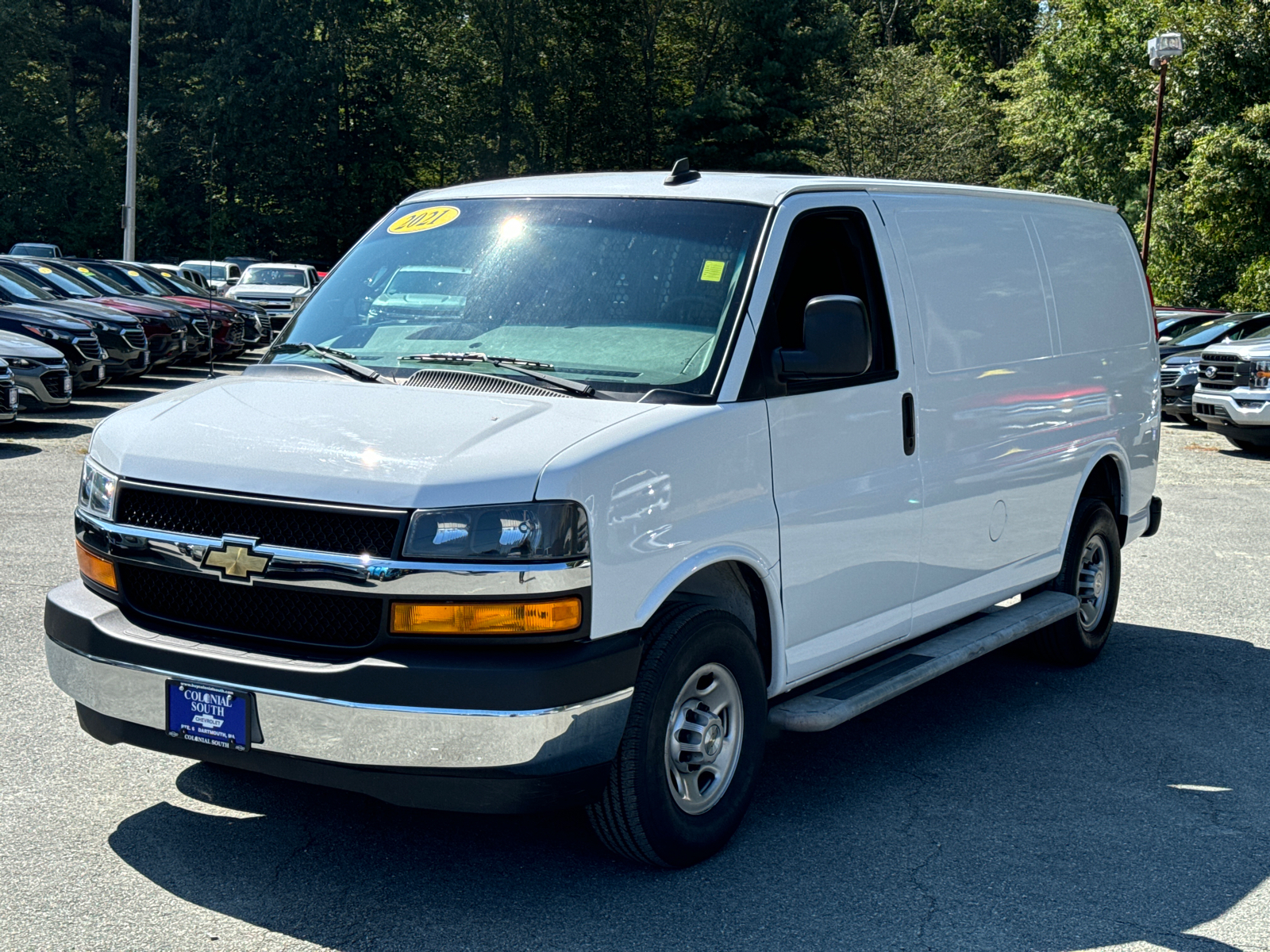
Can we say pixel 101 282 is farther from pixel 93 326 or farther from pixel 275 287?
pixel 275 287

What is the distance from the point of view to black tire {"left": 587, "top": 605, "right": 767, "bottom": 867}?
13.5 feet

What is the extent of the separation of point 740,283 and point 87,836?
2727 millimetres

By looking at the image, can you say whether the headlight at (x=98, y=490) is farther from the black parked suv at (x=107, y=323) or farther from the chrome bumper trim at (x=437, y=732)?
the black parked suv at (x=107, y=323)

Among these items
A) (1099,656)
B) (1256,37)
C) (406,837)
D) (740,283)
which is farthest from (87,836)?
(1256,37)

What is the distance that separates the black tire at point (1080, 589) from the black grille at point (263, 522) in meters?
4.22

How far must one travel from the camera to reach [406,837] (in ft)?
15.2

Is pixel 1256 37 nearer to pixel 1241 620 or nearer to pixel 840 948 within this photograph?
pixel 1241 620

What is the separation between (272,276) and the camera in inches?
1262

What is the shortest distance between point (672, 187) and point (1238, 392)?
14.4m

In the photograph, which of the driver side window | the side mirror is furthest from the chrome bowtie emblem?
the side mirror

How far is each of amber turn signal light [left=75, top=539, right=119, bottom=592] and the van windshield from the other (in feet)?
3.37

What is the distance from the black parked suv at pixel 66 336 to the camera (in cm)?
1811

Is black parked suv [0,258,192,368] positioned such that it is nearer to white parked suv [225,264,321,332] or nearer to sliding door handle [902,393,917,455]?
white parked suv [225,264,321,332]

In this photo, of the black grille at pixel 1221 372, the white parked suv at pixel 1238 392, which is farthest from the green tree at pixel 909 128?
the white parked suv at pixel 1238 392
